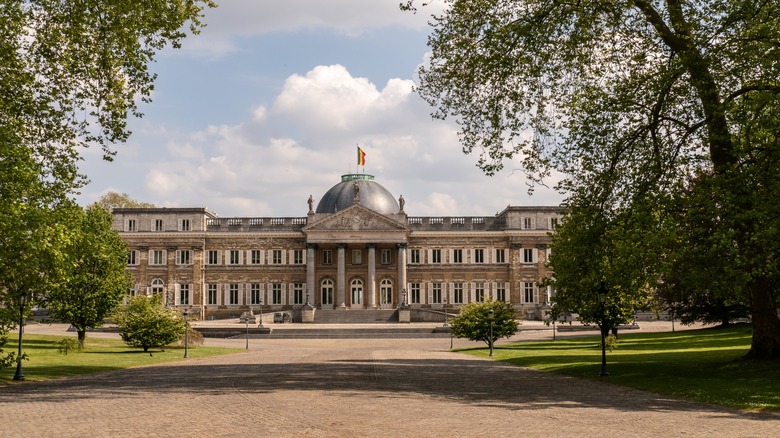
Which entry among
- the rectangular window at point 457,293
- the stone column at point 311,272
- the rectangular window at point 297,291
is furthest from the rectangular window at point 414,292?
the rectangular window at point 297,291

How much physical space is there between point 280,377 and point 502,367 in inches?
380

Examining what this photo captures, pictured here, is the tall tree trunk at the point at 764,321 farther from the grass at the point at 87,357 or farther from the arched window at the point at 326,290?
the arched window at the point at 326,290

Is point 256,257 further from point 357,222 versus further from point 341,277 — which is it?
point 357,222

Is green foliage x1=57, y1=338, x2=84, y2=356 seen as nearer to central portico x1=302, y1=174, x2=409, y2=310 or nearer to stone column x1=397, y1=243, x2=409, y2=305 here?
central portico x1=302, y1=174, x2=409, y2=310

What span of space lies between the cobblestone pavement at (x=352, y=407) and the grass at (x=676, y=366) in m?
1.25

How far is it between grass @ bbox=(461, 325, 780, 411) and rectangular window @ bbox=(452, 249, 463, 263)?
3721 cm

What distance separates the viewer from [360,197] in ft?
304

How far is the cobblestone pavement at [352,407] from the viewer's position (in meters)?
14.2

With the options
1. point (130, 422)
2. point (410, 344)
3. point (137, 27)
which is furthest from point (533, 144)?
point (410, 344)

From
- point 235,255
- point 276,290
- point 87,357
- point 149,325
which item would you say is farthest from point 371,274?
point 87,357

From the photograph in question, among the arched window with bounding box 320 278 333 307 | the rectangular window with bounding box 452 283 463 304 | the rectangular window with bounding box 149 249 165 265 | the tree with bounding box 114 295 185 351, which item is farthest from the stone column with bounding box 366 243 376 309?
the tree with bounding box 114 295 185 351

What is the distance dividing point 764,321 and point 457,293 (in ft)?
207

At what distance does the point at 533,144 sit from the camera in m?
27.6

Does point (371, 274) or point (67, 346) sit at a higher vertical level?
point (371, 274)
